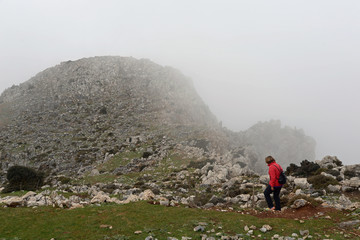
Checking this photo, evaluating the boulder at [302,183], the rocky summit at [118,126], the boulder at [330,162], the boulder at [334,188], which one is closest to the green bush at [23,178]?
the rocky summit at [118,126]

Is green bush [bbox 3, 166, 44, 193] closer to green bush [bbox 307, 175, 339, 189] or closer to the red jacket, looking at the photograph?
the red jacket

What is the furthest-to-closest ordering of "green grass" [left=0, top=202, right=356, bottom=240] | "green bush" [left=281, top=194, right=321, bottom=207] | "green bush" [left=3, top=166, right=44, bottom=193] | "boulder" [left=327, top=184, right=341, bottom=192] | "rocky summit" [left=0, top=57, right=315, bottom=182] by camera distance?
"rocky summit" [left=0, top=57, right=315, bottom=182]
"green bush" [left=3, top=166, right=44, bottom=193]
"boulder" [left=327, top=184, right=341, bottom=192]
"green bush" [left=281, top=194, right=321, bottom=207]
"green grass" [left=0, top=202, right=356, bottom=240]

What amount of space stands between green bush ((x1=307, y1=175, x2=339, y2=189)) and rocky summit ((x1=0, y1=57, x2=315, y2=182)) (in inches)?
534

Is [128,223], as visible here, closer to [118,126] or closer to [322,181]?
[322,181]

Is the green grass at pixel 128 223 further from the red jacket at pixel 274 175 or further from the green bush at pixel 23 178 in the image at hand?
the green bush at pixel 23 178

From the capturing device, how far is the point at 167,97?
109m

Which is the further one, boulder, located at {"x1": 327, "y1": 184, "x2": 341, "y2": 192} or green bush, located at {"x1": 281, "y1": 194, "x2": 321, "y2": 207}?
boulder, located at {"x1": 327, "y1": 184, "x2": 341, "y2": 192}

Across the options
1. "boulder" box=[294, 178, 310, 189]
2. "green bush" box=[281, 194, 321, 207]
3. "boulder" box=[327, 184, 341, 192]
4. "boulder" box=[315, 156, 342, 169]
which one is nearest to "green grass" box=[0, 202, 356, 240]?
"green bush" box=[281, 194, 321, 207]

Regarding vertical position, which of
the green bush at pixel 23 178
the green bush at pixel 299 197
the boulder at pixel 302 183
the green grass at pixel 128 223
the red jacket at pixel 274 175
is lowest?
the green bush at pixel 23 178

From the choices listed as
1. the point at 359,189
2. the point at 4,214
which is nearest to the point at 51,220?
the point at 4,214

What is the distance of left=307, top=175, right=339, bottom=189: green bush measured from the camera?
2427cm

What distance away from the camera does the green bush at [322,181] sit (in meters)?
24.3

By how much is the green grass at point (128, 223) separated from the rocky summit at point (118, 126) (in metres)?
20.9

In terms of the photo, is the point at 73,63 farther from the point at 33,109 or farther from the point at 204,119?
the point at 204,119
